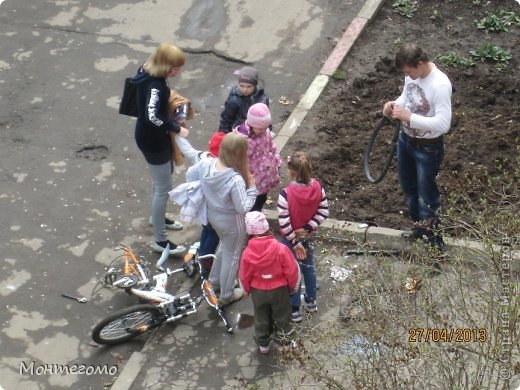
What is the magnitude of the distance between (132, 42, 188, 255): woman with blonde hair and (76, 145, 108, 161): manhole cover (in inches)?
66.4

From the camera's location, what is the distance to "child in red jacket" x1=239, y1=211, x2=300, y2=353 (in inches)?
265

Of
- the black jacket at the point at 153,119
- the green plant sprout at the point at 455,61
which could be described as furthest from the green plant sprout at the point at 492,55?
the black jacket at the point at 153,119

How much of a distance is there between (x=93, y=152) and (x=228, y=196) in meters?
3.02

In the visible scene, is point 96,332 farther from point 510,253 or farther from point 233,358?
point 510,253

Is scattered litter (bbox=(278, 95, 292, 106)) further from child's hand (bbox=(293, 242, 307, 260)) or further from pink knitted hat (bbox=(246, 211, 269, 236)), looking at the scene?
pink knitted hat (bbox=(246, 211, 269, 236))

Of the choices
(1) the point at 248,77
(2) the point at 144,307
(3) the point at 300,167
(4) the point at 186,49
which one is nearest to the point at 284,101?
(4) the point at 186,49

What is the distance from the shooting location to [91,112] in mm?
10328

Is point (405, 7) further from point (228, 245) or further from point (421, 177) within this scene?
point (228, 245)

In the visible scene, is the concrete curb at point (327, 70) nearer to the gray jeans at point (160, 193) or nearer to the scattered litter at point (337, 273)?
the gray jeans at point (160, 193)

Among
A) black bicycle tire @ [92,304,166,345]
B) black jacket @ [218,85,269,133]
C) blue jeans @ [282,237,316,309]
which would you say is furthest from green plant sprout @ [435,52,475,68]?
black bicycle tire @ [92,304,166,345]

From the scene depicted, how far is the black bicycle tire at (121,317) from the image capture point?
7.23 m

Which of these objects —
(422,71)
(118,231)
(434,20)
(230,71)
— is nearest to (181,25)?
(230,71)

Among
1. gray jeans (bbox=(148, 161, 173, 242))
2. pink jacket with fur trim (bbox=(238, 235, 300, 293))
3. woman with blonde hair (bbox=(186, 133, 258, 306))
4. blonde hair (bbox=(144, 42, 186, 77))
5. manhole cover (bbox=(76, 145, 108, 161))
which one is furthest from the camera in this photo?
manhole cover (bbox=(76, 145, 108, 161))

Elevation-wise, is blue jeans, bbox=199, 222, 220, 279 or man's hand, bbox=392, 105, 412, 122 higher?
man's hand, bbox=392, 105, 412, 122
